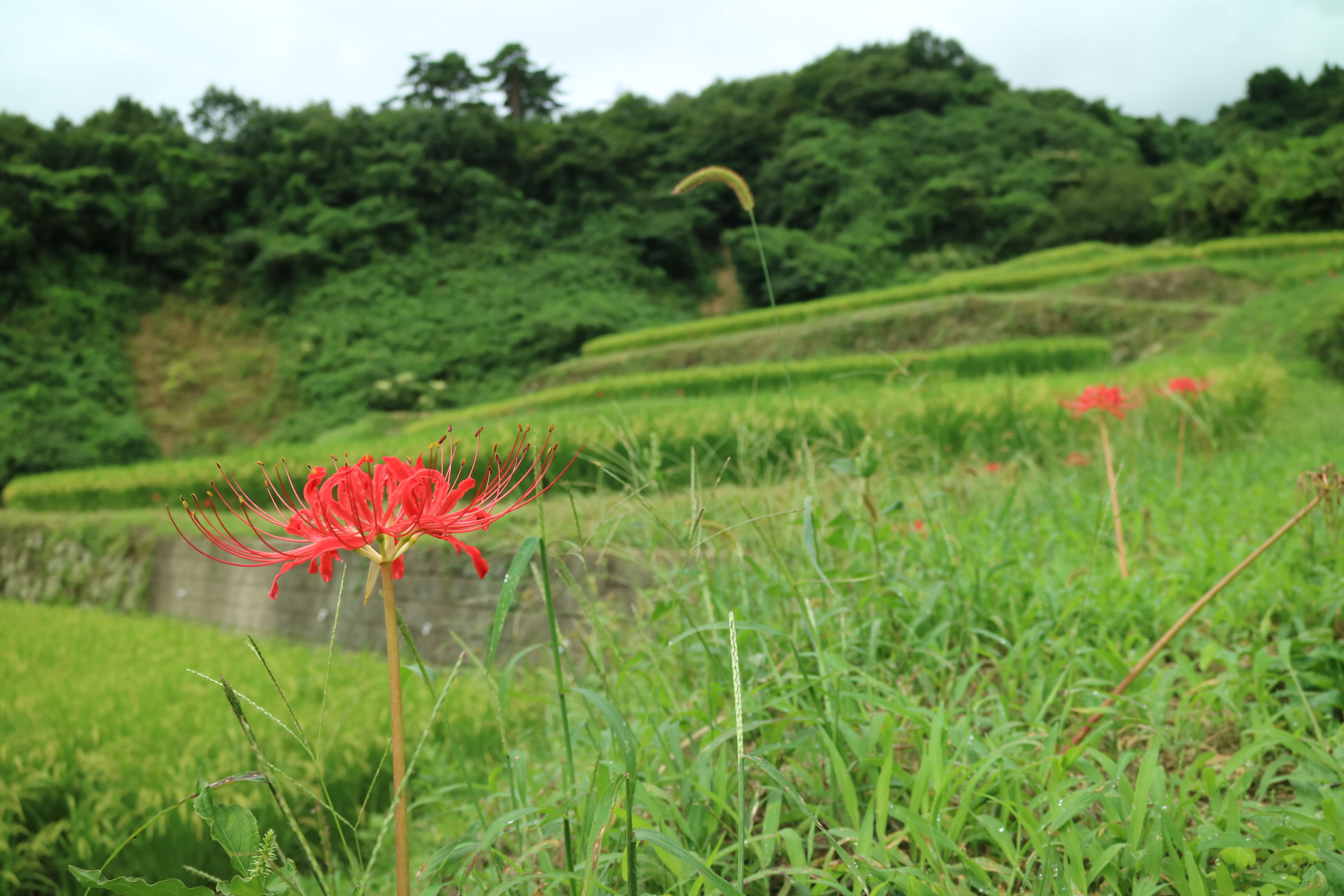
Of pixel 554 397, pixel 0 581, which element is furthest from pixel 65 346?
pixel 554 397

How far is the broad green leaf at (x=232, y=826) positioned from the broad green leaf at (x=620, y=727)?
0.29 m

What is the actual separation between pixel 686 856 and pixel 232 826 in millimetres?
362

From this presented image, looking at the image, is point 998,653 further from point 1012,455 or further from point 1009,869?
point 1012,455

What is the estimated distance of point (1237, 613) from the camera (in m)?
1.54

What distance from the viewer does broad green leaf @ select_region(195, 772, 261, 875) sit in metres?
0.54

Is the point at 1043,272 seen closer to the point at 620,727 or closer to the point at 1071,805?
the point at 1071,805

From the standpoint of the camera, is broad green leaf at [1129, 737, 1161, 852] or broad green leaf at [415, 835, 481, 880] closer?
broad green leaf at [415, 835, 481, 880]

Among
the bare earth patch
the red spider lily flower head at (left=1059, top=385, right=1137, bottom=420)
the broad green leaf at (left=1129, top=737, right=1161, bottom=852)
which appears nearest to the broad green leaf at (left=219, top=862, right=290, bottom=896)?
the broad green leaf at (left=1129, top=737, right=1161, bottom=852)

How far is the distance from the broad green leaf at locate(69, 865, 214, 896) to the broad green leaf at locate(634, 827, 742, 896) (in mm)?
319

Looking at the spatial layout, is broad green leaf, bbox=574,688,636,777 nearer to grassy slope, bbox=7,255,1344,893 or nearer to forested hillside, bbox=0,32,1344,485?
grassy slope, bbox=7,255,1344,893

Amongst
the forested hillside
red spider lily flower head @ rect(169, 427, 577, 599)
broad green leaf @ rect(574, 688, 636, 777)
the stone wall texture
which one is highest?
the forested hillside

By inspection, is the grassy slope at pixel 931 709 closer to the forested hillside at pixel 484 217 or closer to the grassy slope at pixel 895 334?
the grassy slope at pixel 895 334

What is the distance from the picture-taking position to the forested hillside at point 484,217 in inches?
598

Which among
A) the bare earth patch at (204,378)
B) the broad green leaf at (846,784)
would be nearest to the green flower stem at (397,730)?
the broad green leaf at (846,784)
